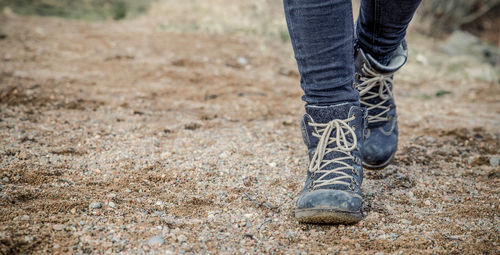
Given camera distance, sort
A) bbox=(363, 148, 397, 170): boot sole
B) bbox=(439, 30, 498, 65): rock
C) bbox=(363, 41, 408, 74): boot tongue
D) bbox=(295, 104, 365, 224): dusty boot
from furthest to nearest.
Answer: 1. bbox=(439, 30, 498, 65): rock
2. bbox=(363, 148, 397, 170): boot sole
3. bbox=(363, 41, 408, 74): boot tongue
4. bbox=(295, 104, 365, 224): dusty boot

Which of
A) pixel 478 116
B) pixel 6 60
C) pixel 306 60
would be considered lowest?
pixel 478 116

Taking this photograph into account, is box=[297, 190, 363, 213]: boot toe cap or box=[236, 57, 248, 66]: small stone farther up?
box=[236, 57, 248, 66]: small stone

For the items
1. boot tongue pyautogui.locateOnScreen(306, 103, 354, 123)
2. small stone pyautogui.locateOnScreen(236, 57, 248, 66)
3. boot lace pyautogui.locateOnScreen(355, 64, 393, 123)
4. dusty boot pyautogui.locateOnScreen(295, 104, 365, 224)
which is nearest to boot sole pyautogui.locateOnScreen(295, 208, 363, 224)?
dusty boot pyautogui.locateOnScreen(295, 104, 365, 224)

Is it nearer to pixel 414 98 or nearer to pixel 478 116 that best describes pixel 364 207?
pixel 478 116

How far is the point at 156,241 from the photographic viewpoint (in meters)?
1.12

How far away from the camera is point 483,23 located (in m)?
7.01

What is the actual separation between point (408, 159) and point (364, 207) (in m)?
0.59

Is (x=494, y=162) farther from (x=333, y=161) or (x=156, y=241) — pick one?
(x=156, y=241)

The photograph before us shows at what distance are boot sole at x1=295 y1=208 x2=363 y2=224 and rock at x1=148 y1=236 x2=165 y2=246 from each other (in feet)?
1.40

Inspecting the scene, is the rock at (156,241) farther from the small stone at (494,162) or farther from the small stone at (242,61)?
the small stone at (242,61)

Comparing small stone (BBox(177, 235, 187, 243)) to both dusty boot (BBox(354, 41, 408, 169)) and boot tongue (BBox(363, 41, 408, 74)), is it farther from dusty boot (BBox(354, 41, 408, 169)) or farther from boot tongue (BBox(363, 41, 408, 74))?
boot tongue (BBox(363, 41, 408, 74))

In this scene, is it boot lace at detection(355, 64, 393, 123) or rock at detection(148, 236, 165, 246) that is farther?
boot lace at detection(355, 64, 393, 123)

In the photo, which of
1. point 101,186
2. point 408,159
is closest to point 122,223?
point 101,186

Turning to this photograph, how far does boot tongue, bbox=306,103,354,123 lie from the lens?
4.20ft
